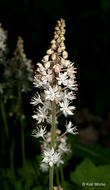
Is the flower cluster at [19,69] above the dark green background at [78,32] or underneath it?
underneath

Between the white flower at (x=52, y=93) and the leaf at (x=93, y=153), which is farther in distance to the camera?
the leaf at (x=93, y=153)

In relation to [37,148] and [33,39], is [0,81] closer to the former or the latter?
[37,148]

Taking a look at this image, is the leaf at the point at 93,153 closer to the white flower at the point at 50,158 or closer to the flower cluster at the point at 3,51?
the flower cluster at the point at 3,51

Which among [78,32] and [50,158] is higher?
[78,32]

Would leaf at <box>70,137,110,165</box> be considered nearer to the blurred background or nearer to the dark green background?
the blurred background

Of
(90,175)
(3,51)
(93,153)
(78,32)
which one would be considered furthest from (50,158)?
(78,32)

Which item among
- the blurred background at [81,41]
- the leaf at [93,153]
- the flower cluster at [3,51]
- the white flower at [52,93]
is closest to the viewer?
the white flower at [52,93]

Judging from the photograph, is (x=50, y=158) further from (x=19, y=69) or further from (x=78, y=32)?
(x=78, y=32)

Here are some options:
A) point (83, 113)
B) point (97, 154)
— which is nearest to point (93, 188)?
point (97, 154)

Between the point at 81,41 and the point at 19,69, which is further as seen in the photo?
the point at 81,41

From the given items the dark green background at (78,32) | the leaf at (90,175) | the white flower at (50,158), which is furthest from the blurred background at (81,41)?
the white flower at (50,158)

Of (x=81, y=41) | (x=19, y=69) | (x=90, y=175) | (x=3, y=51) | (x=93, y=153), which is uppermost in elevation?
(x=81, y=41)
